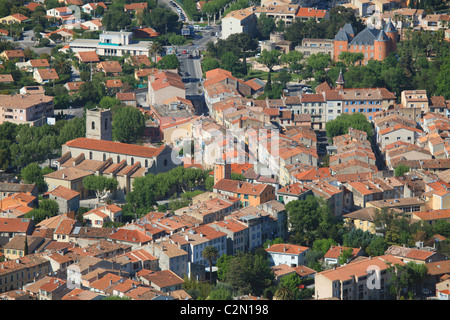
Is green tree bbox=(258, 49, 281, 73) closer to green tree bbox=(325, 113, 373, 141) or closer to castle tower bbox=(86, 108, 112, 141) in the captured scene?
green tree bbox=(325, 113, 373, 141)

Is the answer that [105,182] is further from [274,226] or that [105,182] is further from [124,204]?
[274,226]

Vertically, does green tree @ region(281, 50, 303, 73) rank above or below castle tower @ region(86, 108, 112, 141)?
above

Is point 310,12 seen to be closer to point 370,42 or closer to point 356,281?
point 370,42

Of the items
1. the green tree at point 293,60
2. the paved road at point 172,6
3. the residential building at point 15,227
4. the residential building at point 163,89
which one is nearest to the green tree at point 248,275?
the residential building at point 15,227

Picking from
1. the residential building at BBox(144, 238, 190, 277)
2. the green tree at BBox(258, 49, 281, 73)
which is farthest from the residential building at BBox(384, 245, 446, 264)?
the green tree at BBox(258, 49, 281, 73)

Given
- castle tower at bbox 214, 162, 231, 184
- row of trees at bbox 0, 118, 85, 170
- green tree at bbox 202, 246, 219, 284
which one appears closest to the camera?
green tree at bbox 202, 246, 219, 284
